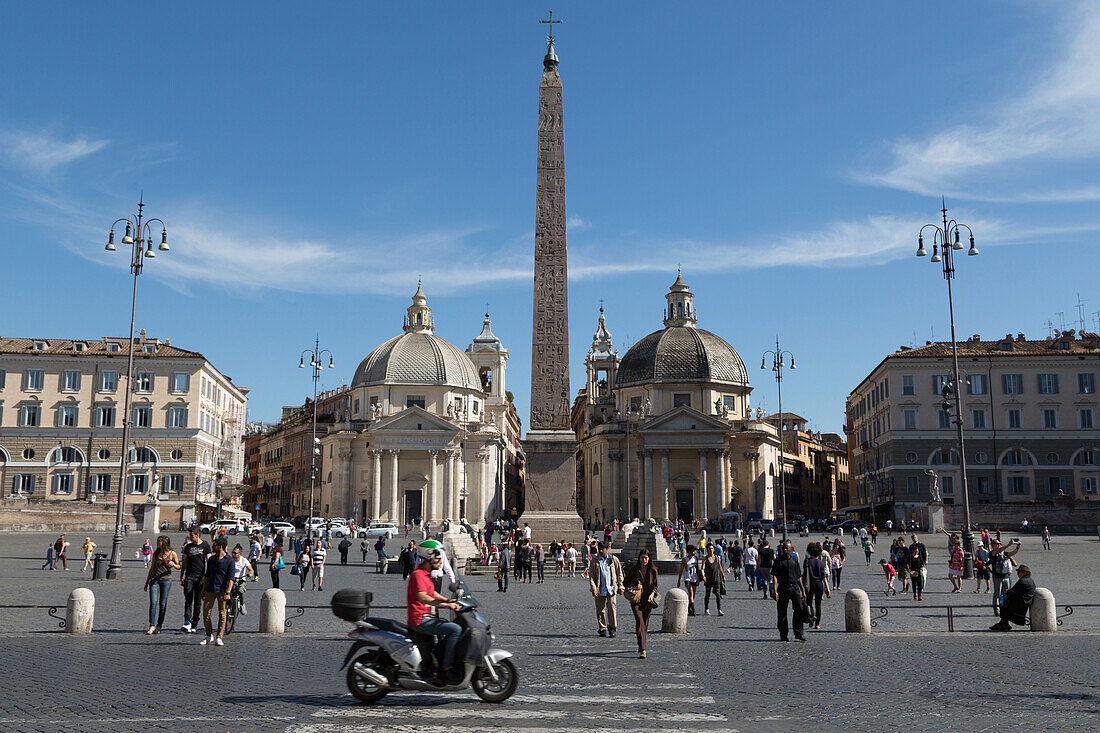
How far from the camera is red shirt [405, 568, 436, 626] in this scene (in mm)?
7816

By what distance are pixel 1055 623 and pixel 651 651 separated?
594 centimetres

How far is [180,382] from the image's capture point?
190ft

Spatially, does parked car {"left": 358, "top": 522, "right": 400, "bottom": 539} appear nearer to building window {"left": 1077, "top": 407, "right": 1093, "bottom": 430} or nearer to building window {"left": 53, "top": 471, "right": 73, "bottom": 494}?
building window {"left": 53, "top": 471, "right": 73, "bottom": 494}

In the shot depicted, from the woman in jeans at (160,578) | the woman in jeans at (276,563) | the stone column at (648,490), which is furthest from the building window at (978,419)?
the woman in jeans at (160,578)

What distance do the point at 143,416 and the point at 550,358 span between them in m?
39.6

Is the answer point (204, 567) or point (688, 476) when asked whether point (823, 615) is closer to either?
point (204, 567)

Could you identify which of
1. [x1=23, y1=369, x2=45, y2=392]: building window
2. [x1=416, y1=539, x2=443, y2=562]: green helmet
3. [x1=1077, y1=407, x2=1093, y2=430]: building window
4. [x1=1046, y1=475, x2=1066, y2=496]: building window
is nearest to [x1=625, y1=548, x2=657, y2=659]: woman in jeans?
[x1=416, y1=539, x2=443, y2=562]: green helmet

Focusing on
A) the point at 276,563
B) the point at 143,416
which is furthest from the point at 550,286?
the point at 143,416

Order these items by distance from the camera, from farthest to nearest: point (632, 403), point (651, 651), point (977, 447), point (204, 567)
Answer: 1. point (632, 403)
2. point (977, 447)
3. point (204, 567)
4. point (651, 651)

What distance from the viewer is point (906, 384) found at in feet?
192

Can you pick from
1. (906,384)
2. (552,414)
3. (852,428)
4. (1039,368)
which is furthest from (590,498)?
(552,414)

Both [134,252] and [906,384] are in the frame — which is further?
[906,384]

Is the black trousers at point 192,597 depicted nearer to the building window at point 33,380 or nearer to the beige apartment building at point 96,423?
the beige apartment building at point 96,423

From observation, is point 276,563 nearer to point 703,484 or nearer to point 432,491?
point 432,491
